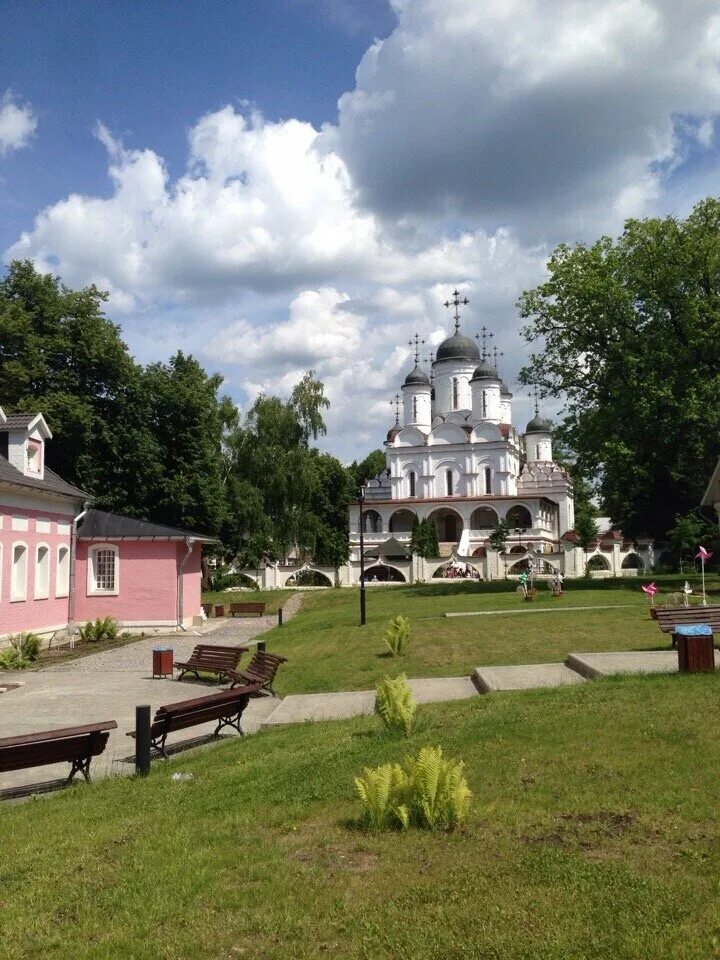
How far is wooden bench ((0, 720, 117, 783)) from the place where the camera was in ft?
28.7

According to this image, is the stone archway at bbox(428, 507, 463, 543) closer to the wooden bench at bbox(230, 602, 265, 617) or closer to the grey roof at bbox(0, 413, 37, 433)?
the wooden bench at bbox(230, 602, 265, 617)

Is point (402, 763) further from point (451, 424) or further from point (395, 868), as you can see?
point (451, 424)

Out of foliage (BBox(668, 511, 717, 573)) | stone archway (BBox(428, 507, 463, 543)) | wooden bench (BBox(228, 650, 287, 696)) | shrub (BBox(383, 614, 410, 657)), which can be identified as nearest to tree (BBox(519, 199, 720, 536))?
foliage (BBox(668, 511, 717, 573))

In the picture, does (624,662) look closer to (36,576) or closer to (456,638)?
(456,638)

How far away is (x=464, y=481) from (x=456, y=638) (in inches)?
2047

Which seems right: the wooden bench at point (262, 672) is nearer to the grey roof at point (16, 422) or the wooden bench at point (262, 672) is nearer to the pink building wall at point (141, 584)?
the grey roof at point (16, 422)

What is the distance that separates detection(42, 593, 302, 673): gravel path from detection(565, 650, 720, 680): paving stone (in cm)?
1059

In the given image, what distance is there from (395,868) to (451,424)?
67.5 metres

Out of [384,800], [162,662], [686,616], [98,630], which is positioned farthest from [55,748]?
[98,630]

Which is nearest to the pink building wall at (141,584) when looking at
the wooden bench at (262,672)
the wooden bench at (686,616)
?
the wooden bench at (262,672)

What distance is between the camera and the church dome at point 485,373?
7494cm

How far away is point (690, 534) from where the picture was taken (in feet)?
149

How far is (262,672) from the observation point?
15367 millimetres

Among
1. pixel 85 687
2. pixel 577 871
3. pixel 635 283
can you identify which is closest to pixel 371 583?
pixel 635 283
